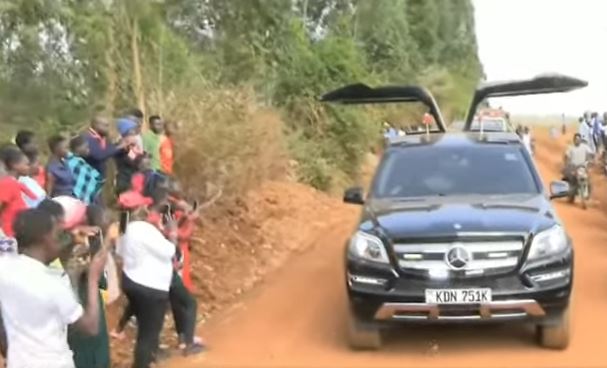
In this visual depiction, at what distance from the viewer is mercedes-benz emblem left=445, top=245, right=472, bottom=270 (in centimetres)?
866

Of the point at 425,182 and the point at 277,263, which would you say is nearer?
the point at 425,182

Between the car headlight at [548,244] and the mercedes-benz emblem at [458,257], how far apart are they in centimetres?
50

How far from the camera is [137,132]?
1170cm

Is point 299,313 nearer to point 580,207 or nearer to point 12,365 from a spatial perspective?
point 12,365

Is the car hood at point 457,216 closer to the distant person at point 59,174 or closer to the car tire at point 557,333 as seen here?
the car tire at point 557,333

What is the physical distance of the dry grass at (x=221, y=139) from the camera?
14.4m

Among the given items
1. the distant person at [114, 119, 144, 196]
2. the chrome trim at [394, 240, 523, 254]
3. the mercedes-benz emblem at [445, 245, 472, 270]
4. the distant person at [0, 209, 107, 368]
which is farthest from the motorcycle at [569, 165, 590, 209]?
the distant person at [0, 209, 107, 368]

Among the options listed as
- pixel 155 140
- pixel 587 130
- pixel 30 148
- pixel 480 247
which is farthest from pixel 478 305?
pixel 587 130

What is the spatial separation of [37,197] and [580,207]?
15.1 meters

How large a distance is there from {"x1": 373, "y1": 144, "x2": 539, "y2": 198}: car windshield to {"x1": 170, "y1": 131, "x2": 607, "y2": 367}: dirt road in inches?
48.9

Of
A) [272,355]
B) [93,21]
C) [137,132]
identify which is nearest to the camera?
[272,355]

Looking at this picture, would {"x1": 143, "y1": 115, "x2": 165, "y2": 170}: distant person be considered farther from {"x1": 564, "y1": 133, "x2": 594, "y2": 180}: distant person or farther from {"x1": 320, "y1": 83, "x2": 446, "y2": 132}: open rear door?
{"x1": 564, "y1": 133, "x2": 594, "y2": 180}: distant person

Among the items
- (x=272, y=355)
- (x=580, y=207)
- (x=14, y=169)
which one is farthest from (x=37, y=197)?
(x=580, y=207)

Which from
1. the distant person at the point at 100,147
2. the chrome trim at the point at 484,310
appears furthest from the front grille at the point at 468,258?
the distant person at the point at 100,147
